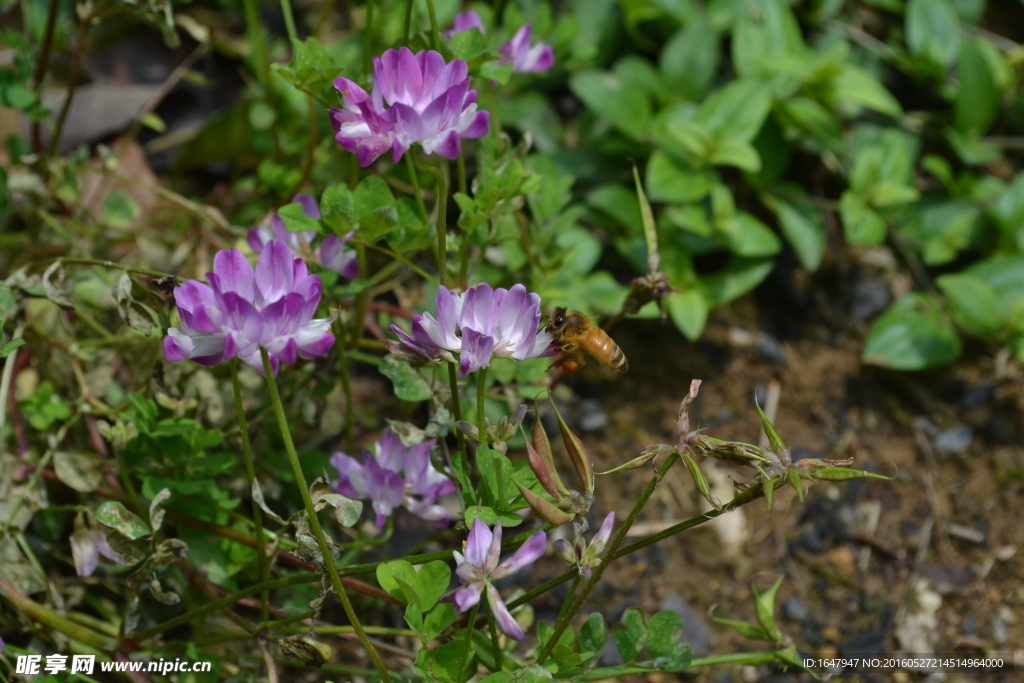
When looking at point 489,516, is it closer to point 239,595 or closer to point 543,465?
point 543,465

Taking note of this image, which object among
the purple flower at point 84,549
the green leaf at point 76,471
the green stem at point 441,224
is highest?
the green stem at point 441,224

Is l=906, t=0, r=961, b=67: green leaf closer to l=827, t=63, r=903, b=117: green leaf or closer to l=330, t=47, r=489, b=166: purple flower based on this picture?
l=827, t=63, r=903, b=117: green leaf

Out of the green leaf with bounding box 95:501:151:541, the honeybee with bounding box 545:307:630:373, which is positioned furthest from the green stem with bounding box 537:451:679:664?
the green leaf with bounding box 95:501:151:541

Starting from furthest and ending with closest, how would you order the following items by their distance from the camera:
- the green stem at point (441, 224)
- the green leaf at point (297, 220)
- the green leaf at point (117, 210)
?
the green leaf at point (117, 210) → the green leaf at point (297, 220) → the green stem at point (441, 224)

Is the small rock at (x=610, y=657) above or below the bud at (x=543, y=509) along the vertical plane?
below

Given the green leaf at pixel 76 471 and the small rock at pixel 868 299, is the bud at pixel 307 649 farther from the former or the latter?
the small rock at pixel 868 299

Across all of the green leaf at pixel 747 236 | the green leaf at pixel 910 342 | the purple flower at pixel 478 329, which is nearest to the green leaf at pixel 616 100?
the green leaf at pixel 747 236
